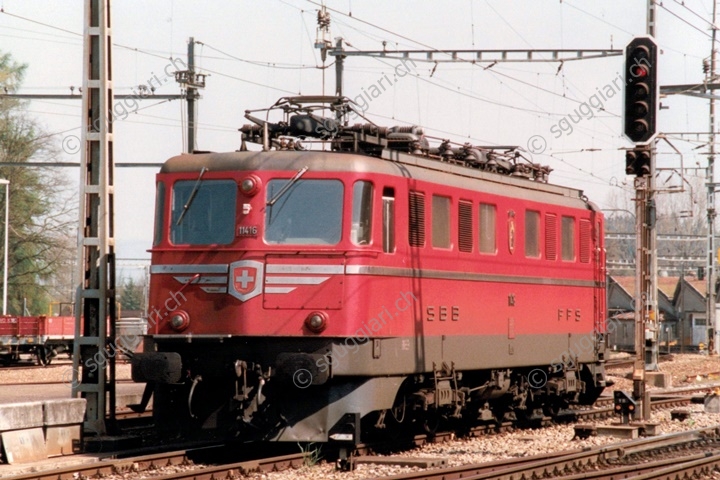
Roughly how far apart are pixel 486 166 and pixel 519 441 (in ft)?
13.9

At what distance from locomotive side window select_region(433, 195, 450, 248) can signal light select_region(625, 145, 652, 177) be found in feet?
11.1

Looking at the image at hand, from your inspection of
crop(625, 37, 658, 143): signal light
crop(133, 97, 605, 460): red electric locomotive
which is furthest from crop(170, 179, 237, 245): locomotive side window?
crop(625, 37, 658, 143): signal light

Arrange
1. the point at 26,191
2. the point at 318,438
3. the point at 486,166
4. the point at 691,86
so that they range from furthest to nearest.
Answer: the point at 26,191 < the point at 691,86 < the point at 486,166 < the point at 318,438

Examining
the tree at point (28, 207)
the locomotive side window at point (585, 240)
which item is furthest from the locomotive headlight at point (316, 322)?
the tree at point (28, 207)

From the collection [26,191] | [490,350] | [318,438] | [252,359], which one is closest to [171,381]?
[252,359]

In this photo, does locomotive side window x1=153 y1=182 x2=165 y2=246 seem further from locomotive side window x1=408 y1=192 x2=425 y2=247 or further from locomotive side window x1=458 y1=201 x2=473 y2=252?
locomotive side window x1=458 y1=201 x2=473 y2=252

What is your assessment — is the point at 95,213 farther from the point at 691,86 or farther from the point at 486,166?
the point at 691,86

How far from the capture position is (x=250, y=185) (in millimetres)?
14391

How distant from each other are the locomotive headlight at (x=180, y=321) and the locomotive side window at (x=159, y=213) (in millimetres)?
1002

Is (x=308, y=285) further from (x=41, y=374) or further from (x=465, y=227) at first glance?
(x=41, y=374)

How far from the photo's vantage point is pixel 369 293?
14344mm

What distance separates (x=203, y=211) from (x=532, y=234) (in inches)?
240

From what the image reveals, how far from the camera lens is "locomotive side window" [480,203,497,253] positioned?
17.0 metres

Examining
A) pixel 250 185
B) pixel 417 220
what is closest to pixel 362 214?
pixel 417 220
